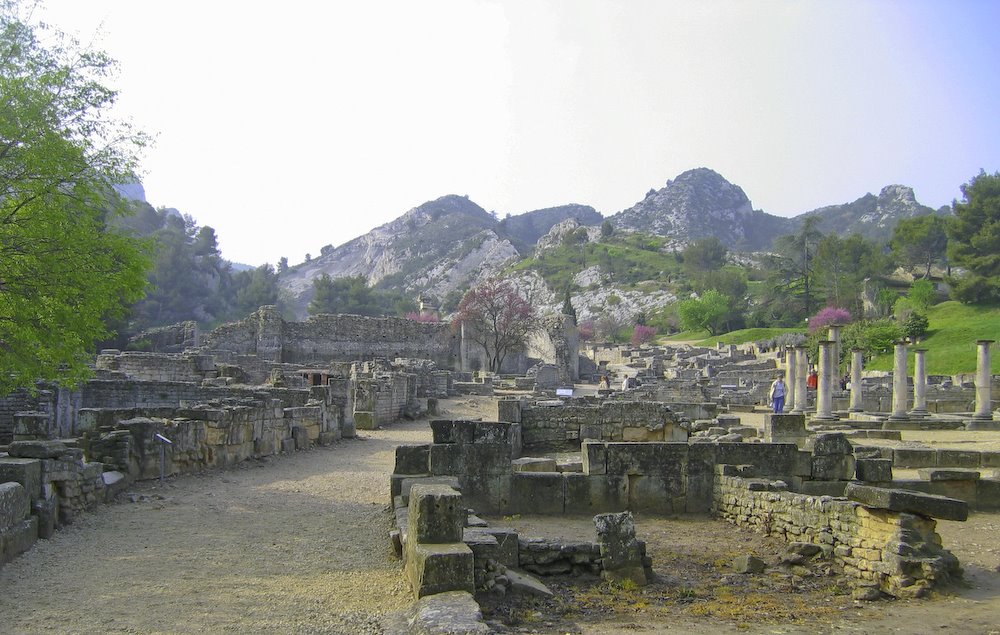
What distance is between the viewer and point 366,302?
254ft

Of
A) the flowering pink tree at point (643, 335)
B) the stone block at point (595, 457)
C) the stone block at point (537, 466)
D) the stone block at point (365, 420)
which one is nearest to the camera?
the stone block at point (595, 457)

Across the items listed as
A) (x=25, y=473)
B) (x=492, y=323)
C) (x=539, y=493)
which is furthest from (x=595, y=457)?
(x=492, y=323)

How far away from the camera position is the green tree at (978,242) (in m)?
59.3

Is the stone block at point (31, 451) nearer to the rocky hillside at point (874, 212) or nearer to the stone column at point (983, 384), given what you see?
the stone column at point (983, 384)

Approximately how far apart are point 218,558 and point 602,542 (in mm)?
3874

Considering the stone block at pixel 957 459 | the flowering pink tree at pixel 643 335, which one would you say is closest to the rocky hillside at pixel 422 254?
the flowering pink tree at pixel 643 335

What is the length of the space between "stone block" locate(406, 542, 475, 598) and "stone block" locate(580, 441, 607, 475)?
5.17 m

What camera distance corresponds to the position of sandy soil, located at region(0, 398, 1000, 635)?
20.2 feet

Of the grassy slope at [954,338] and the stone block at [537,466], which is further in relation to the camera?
the grassy slope at [954,338]

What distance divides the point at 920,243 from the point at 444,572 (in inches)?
3221

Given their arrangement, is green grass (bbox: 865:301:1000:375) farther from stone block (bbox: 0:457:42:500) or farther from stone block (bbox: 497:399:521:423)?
stone block (bbox: 0:457:42:500)

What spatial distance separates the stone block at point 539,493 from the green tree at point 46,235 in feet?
22.0

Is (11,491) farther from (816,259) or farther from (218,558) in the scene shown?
(816,259)

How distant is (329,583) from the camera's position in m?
7.10
